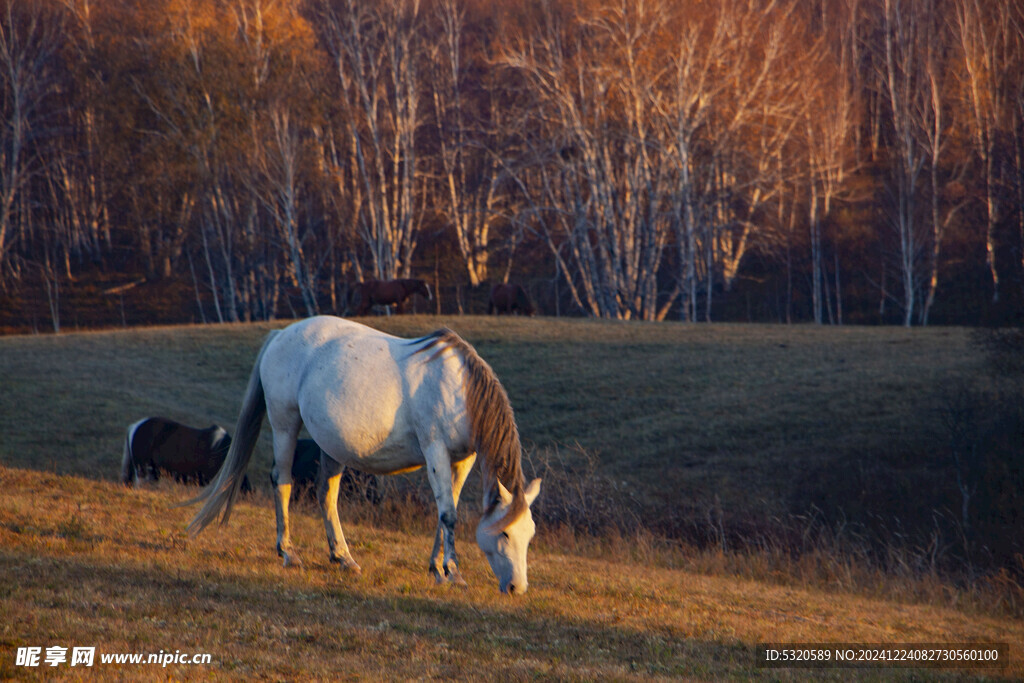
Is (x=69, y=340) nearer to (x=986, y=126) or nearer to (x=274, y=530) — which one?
(x=274, y=530)

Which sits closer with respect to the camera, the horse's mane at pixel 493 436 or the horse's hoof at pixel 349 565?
the horse's mane at pixel 493 436

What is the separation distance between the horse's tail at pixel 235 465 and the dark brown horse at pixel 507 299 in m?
25.5

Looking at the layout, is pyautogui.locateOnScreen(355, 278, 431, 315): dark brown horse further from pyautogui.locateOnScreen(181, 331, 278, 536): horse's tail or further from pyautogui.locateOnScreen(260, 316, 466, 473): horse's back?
pyautogui.locateOnScreen(260, 316, 466, 473): horse's back

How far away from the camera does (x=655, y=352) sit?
25672mm

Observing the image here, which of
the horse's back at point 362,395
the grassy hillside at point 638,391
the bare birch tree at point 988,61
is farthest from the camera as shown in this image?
the bare birch tree at point 988,61

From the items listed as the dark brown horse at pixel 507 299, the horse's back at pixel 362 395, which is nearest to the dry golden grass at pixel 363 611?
the horse's back at pixel 362 395

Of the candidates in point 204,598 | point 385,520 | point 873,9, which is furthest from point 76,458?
point 873,9

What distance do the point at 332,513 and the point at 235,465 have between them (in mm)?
1068

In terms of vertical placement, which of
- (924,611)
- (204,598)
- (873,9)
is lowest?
(924,611)

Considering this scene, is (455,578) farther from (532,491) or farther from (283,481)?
(283,481)

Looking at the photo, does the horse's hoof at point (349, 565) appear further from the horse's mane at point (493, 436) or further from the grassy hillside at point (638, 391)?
the grassy hillside at point (638, 391)

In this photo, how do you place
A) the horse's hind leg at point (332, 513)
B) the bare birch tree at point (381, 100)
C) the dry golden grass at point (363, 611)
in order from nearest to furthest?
the dry golden grass at point (363, 611) < the horse's hind leg at point (332, 513) < the bare birch tree at point (381, 100)

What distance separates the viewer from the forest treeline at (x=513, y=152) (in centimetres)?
3509

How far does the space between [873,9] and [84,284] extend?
4837 cm
